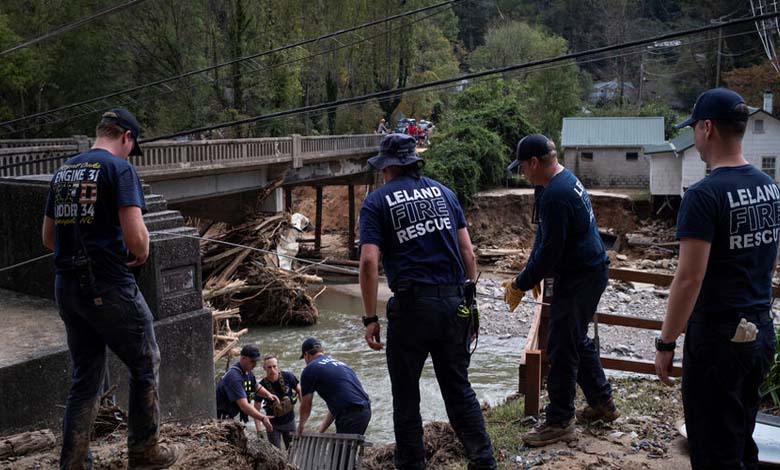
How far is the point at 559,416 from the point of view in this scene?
5.67 m

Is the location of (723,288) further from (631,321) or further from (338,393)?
(338,393)

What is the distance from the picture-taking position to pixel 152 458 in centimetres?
466

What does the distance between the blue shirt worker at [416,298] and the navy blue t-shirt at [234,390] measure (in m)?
4.08

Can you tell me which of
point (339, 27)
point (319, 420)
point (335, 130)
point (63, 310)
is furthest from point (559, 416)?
point (335, 130)

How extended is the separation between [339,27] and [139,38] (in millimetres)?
11672

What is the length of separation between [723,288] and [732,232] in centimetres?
27

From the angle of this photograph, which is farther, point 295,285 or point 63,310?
point 295,285

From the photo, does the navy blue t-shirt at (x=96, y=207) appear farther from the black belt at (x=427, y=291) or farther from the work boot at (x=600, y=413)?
the work boot at (x=600, y=413)

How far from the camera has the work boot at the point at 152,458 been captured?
182 inches

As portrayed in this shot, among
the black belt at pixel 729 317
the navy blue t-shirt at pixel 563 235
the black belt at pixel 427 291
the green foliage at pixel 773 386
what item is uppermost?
the navy blue t-shirt at pixel 563 235

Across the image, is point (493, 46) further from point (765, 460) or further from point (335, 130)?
point (765, 460)

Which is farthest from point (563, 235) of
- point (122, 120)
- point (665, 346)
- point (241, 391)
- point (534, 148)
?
Answer: point (241, 391)

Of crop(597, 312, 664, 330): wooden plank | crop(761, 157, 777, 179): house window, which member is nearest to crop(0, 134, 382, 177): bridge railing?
crop(597, 312, 664, 330): wooden plank

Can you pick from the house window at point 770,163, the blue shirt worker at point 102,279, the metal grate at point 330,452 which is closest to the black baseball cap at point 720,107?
the blue shirt worker at point 102,279
